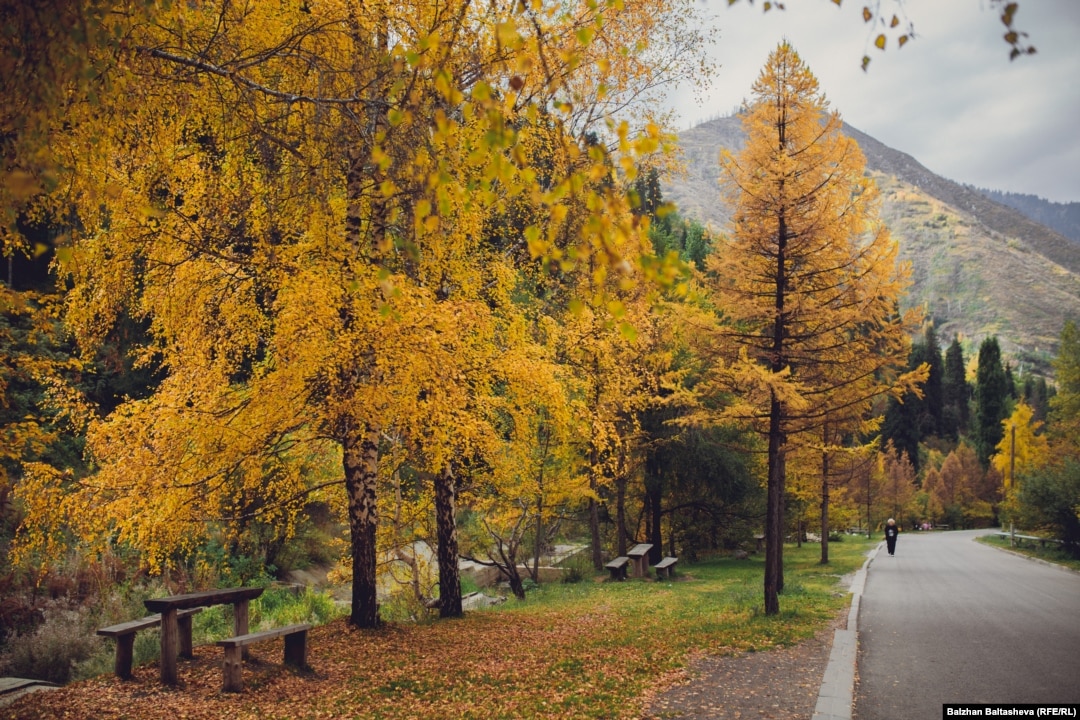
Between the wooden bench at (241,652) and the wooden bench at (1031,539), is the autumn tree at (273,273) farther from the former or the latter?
the wooden bench at (1031,539)

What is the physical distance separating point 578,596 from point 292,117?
1214 cm

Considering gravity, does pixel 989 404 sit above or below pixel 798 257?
below

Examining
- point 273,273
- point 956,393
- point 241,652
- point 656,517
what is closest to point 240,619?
point 241,652

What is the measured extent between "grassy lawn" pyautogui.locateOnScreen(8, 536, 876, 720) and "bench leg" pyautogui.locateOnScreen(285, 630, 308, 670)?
0.14 m

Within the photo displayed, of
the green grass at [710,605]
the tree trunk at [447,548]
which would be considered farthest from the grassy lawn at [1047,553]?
the tree trunk at [447,548]

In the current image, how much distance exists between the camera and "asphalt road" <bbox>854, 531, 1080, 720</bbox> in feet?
21.7

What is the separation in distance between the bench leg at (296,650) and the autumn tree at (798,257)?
298 inches

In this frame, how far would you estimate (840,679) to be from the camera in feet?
23.1

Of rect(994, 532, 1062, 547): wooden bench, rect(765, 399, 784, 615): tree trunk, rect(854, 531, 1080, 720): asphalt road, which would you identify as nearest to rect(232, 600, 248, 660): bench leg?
rect(854, 531, 1080, 720): asphalt road

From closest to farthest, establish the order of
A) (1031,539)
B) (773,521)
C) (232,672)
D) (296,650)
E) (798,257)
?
1. (232,672)
2. (296,650)
3. (773,521)
4. (798,257)
5. (1031,539)

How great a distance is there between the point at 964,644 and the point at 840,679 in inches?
131

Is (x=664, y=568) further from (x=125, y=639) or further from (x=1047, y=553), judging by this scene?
(x=1047, y=553)

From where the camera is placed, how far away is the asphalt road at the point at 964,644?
21.7ft

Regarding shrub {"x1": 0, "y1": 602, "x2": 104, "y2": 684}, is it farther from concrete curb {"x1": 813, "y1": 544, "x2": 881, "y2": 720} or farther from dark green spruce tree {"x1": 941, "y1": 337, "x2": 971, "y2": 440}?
→ dark green spruce tree {"x1": 941, "y1": 337, "x2": 971, "y2": 440}
